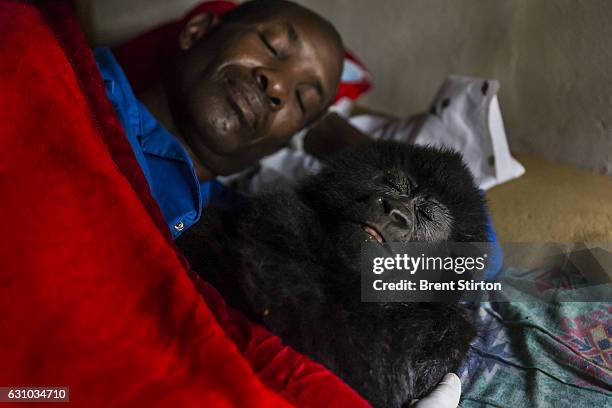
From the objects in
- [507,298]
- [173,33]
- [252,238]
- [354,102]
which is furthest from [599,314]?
[173,33]

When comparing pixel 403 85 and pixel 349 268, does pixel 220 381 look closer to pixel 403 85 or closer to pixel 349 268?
pixel 349 268

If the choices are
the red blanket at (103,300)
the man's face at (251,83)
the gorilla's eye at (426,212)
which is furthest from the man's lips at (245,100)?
the gorilla's eye at (426,212)

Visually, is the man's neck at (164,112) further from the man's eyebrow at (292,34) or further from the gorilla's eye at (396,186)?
the gorilla's eye at (396,186)

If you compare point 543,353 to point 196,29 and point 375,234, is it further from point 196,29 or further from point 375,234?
point 196,29

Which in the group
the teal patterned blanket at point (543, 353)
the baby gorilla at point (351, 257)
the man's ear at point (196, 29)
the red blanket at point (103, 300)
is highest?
the man's ear at point (196, 29)

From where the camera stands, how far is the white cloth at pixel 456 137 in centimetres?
184

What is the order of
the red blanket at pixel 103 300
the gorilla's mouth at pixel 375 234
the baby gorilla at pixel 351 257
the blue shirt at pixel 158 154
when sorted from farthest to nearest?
the blue shirt at pixel 158 154 < the gorilla's mouth at pixel 375 234 < the baby gorilla at pixel 351 257 < the red blanket at pixel 103 300

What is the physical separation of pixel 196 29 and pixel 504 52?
106cm

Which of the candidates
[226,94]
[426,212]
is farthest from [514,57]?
[226,94]

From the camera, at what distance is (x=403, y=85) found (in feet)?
8.02

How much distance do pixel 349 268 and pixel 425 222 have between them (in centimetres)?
23

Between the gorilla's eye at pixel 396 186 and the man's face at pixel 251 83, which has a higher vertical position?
the man's face at pixel 251 83

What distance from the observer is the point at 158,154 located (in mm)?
1574

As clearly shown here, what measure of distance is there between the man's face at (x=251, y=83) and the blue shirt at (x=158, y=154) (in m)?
0.12
